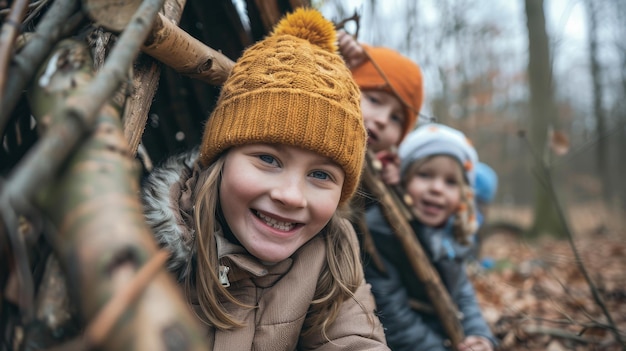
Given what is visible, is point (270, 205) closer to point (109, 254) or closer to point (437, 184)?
point (109, 254)

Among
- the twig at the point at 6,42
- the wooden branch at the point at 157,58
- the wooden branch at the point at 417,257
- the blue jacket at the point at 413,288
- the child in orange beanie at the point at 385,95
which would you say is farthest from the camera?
the child in orange beanie at the point at 385,95

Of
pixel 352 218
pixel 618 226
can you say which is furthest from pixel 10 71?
pixel 618 226

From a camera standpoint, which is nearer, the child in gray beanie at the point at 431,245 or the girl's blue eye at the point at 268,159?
the girl's blue eye at the point at 268,159

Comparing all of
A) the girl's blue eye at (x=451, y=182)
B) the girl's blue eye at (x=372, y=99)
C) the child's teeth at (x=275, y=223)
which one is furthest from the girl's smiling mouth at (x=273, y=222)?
the girl's blue eye at (x=451, y=182)

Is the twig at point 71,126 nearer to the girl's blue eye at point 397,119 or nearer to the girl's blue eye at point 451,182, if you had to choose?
the girl's blue eye at point 397,119

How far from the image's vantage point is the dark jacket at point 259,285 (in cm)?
155

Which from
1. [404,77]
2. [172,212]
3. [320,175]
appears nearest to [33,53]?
[172,212]

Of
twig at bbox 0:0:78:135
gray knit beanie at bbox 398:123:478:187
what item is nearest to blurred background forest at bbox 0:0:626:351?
twig at bbox 0:0:78:135

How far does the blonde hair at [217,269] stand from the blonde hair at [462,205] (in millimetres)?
1349

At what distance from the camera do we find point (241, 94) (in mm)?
1626

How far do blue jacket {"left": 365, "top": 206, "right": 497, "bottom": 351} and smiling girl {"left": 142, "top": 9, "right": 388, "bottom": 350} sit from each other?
0.98 metres

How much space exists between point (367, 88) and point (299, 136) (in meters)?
1.48

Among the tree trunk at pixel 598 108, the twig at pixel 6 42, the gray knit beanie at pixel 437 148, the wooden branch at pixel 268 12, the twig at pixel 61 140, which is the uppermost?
the twig at pixel 6 42

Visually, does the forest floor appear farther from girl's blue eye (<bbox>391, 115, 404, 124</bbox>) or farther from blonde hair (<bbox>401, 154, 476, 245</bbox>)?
girl's blue eye (<bbox>391, 115, 404, 124</bbox>)
